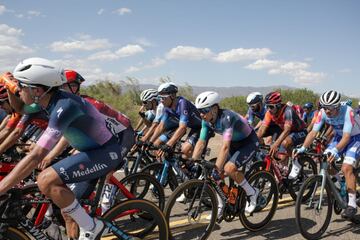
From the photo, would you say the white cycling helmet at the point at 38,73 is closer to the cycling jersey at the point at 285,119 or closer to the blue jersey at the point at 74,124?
the blue jersey at the point at 74,124

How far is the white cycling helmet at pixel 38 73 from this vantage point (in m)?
3.32

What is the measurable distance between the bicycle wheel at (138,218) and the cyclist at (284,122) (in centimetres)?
390

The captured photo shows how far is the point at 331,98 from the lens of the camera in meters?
6.06

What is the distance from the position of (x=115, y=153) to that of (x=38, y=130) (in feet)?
10.6

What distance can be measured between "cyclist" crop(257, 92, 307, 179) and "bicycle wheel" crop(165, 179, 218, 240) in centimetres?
279

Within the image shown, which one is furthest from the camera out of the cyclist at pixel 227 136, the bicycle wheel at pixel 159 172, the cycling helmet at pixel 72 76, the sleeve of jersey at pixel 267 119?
the sleeve of jersey at pixel 267 119

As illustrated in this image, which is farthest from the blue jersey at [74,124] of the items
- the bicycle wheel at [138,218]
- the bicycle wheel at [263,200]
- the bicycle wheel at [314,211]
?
the bicycle wheel at [314,211]

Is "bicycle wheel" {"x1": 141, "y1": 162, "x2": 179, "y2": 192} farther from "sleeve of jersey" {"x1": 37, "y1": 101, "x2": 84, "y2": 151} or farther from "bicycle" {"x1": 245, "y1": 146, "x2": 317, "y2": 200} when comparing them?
"sleeve of jersey" {"x1": 37, "y1": 101, "x2": 84, "y2": 151}

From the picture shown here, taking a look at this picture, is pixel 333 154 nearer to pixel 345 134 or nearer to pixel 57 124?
pixel 345 134

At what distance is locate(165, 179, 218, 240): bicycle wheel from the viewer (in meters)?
4.94

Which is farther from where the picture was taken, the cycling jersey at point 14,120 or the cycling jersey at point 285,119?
the cycling jersey at point 285,119

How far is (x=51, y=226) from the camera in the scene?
382 cm

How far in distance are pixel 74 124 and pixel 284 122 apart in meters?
5.49

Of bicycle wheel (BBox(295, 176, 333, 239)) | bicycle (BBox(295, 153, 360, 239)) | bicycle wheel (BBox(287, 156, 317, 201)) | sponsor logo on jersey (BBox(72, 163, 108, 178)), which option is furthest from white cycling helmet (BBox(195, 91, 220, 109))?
bicycle wheel (BBox(287, 156, 317, 201))
